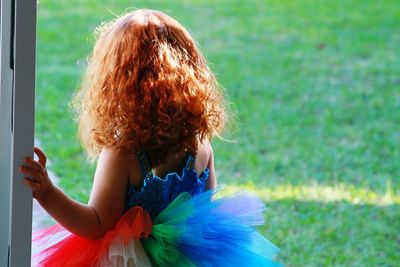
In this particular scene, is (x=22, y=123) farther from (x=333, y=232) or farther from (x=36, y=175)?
(x=333, y=232)

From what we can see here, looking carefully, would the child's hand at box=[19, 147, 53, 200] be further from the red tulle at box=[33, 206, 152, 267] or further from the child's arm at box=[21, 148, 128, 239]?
the red tulle at box=[33, 206, 152, 267]

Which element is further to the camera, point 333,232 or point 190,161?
point 333,232

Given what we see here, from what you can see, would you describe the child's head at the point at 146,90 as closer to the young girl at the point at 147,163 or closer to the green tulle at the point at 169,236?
the young girl at the point at 147,163

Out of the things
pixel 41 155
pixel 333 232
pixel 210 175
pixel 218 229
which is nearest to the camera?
pixel 41 155

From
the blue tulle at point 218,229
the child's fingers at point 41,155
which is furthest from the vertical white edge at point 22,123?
the blue tulle at point 218,229

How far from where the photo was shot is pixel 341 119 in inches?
219

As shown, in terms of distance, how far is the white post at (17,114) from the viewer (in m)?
1.62

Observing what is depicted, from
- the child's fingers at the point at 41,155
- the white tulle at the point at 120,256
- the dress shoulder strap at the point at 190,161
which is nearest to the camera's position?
the child's fingers at the point at 41,155

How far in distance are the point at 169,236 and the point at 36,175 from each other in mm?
400

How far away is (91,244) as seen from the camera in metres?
1.97

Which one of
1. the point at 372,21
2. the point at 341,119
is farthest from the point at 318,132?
the point at 372,21

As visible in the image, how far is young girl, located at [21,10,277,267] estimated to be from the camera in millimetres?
1955

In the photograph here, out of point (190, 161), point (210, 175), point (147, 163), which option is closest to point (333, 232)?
point (210, 175)

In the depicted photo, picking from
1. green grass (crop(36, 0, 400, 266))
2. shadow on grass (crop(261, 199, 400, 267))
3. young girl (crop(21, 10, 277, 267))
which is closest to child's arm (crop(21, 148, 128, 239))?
young girl (crop(21, 10, 277, 267))
